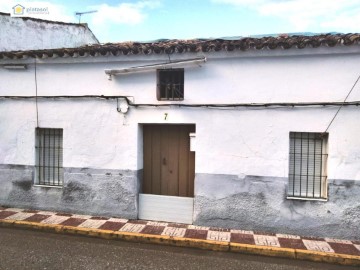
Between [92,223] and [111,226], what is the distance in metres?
0.53

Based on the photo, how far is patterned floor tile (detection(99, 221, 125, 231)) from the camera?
6.99 metres

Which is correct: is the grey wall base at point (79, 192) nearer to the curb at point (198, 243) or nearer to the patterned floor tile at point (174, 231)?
the curb at point (198, 243)

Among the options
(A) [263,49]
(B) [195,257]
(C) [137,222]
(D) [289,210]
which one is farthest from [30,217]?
(A) [263,49]

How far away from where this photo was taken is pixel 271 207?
6.89 m

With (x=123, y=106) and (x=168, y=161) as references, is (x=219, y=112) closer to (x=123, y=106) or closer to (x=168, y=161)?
(x=168, y=161)

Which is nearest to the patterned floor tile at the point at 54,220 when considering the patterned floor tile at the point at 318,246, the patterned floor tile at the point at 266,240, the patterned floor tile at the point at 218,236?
the patterned floor tile at the point at 218,236

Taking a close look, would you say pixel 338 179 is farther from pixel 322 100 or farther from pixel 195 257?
pixel 195 257

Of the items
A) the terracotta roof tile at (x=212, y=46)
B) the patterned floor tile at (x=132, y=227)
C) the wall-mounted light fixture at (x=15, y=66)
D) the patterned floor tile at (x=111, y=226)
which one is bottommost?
the patterned floor tile at (x=132, y=227)

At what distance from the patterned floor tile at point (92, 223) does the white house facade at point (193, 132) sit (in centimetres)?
44

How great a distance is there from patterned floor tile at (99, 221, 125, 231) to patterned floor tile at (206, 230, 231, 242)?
2054 millimetres

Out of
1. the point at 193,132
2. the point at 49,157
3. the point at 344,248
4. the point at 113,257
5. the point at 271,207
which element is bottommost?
the point at 113,257

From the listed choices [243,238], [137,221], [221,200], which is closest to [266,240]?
[243,238]

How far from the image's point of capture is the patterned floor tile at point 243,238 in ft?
20.7

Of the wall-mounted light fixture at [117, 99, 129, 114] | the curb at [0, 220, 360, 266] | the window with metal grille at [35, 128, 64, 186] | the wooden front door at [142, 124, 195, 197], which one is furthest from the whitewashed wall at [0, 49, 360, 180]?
the curb at [0, 220, 360, 266]
